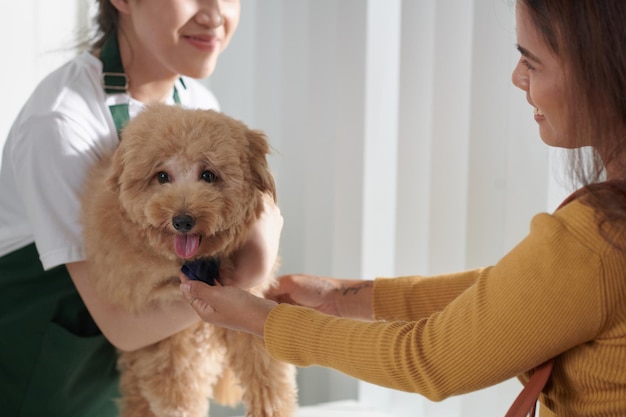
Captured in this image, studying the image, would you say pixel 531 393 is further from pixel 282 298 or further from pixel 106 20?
pixel 106 20

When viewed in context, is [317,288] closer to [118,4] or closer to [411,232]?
[411,232]

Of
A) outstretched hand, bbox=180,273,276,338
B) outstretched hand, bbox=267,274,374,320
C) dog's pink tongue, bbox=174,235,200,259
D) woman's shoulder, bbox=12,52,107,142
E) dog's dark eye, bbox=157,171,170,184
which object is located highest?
woman's shoulder, bbox=12,52,107,142

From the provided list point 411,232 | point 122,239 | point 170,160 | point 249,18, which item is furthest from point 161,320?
point 249,18

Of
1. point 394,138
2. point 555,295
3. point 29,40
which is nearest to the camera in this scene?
point 555,295

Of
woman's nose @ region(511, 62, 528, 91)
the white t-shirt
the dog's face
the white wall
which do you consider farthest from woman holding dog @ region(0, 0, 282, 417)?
the white wall

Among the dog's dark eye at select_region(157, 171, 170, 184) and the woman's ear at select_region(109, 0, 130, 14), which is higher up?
the woman's ear at select_region(109, 0, 130, 14)

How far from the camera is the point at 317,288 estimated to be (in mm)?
1389

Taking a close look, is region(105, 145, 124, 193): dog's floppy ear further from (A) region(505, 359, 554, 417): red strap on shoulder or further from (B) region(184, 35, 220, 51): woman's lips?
(A) region(505, 359, 554, 417): red strap on shoulder

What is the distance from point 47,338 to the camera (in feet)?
4.34

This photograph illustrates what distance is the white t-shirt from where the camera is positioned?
1210 millimetres

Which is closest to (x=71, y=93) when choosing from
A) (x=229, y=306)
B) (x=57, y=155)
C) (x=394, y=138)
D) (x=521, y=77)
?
(x=57, y=155)

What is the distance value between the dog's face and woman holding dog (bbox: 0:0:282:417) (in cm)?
10

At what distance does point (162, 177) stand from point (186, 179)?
0.04 m

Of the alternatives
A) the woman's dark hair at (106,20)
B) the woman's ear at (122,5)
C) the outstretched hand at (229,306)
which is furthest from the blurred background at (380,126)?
the outstretched hand at (229,306)
